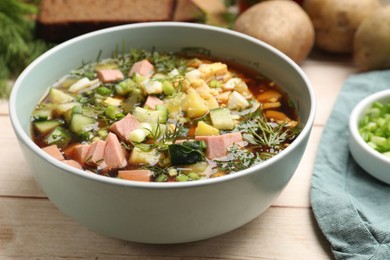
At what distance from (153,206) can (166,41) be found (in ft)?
3.27

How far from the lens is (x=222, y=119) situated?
190 cm

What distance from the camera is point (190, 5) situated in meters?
2.96

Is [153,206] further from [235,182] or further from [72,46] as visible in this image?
[72,46]

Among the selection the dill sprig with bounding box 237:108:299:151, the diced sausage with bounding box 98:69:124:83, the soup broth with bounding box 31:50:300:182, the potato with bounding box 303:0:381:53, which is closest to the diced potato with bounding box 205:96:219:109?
the soup broth with bounding box 31:50:300:182

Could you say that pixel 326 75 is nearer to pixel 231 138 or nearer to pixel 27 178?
pixel 231 138

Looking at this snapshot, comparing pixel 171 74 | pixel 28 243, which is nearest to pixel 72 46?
pixel 171 74

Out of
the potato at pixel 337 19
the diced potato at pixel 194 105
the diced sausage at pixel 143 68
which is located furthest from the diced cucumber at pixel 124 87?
the potato at pixel 337 19

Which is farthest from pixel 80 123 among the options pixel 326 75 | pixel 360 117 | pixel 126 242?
pixel 326 75

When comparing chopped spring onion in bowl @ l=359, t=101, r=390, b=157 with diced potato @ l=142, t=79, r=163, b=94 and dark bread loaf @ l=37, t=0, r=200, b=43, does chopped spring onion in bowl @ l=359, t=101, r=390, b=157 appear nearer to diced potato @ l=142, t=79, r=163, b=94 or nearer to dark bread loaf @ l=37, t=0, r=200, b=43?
diced potato @ l=142, t=79, r=163, b=94

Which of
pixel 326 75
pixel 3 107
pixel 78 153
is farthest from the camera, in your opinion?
pixel 326 75

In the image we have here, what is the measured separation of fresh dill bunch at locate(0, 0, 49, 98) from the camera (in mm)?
2689

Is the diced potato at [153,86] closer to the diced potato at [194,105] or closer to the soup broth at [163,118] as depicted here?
the soup broth at [163,118]

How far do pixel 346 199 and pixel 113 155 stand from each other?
0.81 meters

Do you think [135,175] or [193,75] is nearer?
[135,175]
